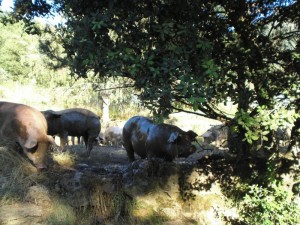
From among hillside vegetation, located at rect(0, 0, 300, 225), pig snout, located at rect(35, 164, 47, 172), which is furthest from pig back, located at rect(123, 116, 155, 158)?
pig snout, located at rect(35, 164, 47, 172)

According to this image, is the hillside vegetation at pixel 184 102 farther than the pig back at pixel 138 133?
No

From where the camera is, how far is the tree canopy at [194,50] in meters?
4.36

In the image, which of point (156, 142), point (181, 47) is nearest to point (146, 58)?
point (181, 47)

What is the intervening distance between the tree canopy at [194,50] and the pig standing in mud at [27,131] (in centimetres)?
234

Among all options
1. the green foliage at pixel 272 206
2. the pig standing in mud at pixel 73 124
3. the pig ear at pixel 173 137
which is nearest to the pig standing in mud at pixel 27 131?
the pig ear at pixel 173 137

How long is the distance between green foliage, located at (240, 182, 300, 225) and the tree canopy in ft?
4.11

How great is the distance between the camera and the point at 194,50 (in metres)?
4.52

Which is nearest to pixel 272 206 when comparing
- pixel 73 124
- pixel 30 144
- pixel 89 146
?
pixel 30 144

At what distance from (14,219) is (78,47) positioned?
9.28 feet

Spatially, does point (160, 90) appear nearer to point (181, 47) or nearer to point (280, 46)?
point (181, 47)

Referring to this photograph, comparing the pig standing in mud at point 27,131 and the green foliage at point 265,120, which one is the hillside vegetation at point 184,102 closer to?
the green foliage at point 265,120

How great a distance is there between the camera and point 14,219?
5.82m

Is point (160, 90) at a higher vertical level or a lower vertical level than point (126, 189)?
higher

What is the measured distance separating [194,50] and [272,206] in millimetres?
2719
